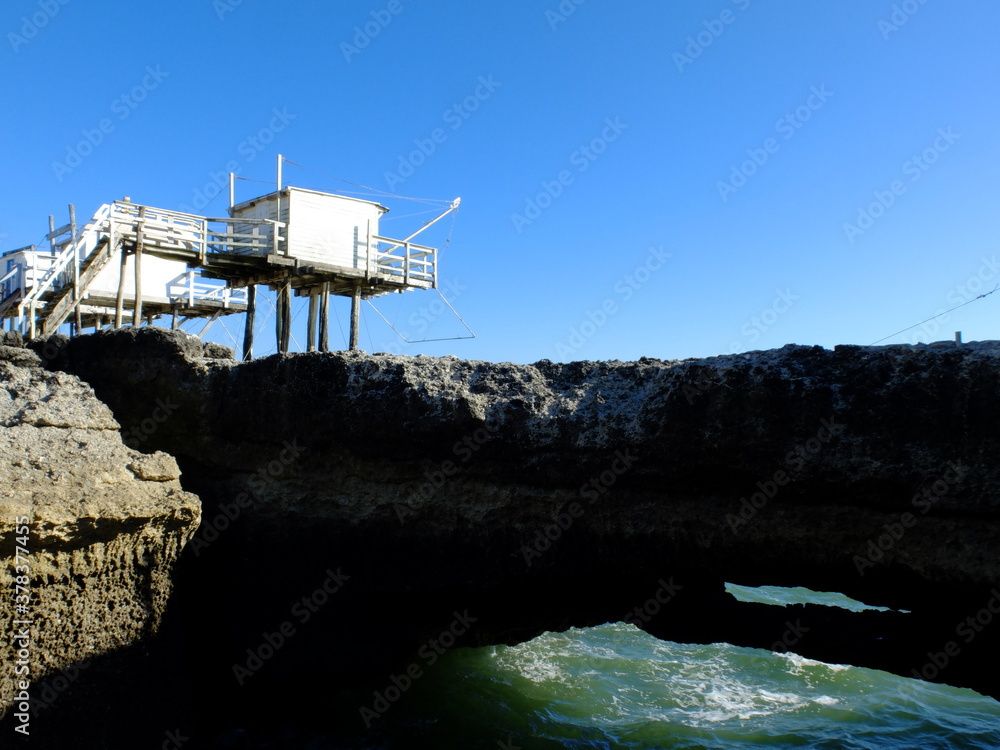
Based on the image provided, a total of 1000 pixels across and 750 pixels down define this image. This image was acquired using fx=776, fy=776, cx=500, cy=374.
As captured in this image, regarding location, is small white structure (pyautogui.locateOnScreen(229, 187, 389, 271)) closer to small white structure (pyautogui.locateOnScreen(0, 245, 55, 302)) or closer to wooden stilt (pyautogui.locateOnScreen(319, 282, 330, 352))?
wooden stilt (pyautogui.locateOnScreen(319, 282, 330, 352))

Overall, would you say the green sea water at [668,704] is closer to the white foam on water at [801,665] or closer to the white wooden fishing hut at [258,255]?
the white foam on water at [801,665]

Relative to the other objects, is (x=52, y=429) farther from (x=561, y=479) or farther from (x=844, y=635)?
(x=844, y=635)

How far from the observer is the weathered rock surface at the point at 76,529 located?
174 inches

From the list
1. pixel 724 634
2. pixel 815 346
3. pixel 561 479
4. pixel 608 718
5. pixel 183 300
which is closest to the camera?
pixel 815 346

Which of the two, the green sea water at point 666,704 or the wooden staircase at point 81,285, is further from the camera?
the wooden staircase at point 81,285

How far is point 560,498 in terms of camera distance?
550 cm

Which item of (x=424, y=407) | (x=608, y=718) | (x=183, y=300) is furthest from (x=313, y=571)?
(x=183, y=300)

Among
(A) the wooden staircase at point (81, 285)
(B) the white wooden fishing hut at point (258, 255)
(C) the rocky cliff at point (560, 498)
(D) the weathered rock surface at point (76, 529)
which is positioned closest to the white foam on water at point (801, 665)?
(C) the rocky cliff at point (560, 498)

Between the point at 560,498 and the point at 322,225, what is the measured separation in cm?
1329

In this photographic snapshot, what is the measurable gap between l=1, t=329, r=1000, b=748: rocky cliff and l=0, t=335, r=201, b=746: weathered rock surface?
0.57m

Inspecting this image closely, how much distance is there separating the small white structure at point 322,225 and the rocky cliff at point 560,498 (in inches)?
430

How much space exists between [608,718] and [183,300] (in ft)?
70.2

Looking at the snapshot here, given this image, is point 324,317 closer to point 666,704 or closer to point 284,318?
point 284,318

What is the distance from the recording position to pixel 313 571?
598 cm
